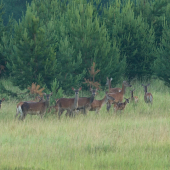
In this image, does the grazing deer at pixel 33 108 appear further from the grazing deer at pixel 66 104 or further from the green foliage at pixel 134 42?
the green foliage at pixel 134 42

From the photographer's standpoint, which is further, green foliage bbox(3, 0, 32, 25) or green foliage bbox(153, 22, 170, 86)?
green foliage bbox(3, 0, 32, 25)

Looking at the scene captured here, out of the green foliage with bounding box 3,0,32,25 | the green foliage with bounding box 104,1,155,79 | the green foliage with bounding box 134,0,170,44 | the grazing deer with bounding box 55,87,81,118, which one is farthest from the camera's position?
the green foliage with bounding box 3,0,32,25

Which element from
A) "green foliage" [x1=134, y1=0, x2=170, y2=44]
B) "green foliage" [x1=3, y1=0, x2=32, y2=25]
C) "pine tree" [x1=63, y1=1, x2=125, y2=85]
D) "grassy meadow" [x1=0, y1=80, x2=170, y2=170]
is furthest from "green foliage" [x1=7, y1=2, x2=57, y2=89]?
"green foliage" [x1=3, y1=0, x2=32, y2=25]

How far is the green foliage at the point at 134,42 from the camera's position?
25.0 metres

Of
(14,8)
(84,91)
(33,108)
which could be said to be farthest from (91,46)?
(14,8)

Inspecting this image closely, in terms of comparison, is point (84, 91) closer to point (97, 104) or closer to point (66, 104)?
point (97, 104)

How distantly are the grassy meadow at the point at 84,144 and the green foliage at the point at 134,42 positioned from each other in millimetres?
10561

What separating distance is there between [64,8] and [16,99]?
1586 cm

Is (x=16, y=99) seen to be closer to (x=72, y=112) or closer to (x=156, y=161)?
(x=72, y=112)

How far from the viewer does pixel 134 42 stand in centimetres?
2505

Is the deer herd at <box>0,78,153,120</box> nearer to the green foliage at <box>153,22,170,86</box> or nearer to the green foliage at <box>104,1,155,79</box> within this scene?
the green foliage at <box>153,22,170,86</box>

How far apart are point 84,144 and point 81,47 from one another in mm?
12264

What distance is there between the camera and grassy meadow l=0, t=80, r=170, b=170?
803 cm

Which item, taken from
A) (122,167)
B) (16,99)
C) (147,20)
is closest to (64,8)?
(147,20)
